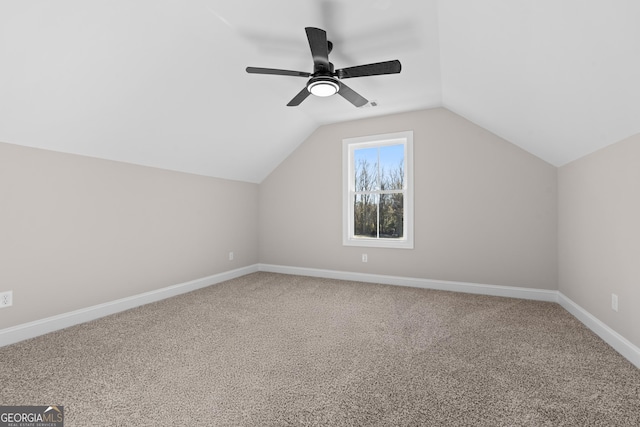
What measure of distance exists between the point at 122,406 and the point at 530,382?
93.2 inches

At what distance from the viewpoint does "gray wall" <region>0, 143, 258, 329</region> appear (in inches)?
95.1

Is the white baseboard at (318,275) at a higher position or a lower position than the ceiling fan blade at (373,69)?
lower

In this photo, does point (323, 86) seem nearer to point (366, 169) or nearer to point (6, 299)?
point (366, 169)

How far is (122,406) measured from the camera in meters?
1.56

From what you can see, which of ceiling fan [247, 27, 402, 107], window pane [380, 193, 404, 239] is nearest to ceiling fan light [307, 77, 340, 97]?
ceiling fan [247, 27, 402, 107]

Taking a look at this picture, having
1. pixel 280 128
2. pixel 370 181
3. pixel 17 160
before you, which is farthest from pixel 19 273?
pixel 370 181

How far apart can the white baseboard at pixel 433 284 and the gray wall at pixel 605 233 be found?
35 centimetres

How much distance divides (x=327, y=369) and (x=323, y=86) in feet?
7.02

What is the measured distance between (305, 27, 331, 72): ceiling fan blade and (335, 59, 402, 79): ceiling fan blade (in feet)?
0.49

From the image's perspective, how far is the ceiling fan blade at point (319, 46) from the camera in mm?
1882

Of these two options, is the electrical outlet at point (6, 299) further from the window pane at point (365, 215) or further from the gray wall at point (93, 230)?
the window pane at point (365, 215)

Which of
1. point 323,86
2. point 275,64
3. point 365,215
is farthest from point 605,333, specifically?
point 275,64

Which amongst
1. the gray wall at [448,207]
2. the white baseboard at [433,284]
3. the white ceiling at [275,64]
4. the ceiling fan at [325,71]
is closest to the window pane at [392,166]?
the gray wall at [448,207]

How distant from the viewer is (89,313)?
2855mm
